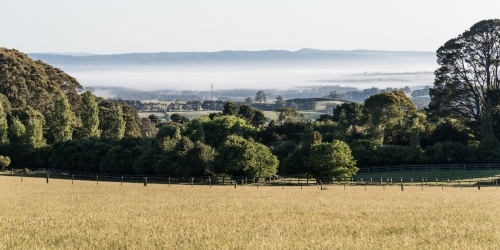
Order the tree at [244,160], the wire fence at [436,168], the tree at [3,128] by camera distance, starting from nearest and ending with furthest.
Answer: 1. the tree at [244,160]
2. the wire fence at [436,168]
3. the tree at [3,128]

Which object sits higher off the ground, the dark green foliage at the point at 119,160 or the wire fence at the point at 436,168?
the dark green foliage at the point at 119,160

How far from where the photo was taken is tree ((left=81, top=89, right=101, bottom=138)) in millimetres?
93125

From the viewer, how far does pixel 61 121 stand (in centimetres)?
9100

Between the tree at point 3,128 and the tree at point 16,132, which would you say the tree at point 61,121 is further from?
the tree at point 3,128

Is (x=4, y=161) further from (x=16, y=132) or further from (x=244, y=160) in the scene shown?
(x=244, y=160)

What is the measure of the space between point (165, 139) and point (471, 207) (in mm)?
50558

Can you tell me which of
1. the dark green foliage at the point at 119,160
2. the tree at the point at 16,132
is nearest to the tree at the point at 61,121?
the tree at the point at 16,132

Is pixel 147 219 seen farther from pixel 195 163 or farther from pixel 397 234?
A: pixel 195 163

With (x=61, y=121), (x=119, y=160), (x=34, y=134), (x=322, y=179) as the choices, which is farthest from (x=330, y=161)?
(x=61, y=121)

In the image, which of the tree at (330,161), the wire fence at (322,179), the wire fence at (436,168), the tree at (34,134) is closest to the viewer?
the wire fence at (322,179)

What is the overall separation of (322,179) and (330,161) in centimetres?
239

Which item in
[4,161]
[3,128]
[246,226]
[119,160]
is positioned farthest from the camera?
[3,128]

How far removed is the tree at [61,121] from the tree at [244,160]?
32.5 metres

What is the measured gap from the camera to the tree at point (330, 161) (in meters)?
64.0
